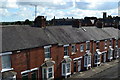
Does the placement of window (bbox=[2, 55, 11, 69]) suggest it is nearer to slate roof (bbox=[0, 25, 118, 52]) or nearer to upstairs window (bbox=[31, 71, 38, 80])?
slate roof (bbox=[0, 25, 118, 52])

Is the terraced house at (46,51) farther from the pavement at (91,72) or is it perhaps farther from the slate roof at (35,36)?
the pavement at (91,72)

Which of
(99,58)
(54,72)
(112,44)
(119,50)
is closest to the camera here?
(54,72)

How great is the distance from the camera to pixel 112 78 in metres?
22.4

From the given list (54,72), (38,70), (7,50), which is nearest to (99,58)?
(54,72)

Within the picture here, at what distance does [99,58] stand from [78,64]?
5.92 m

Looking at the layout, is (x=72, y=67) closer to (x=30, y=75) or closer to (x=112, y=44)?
(x=30, y=75)

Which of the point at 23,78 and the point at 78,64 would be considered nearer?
the point at 23,78

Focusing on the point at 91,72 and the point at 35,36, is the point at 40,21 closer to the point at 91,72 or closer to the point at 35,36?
the point at 35,36

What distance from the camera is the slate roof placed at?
18.0 meters

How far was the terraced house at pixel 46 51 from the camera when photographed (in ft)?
56.9

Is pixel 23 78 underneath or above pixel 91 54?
underneath

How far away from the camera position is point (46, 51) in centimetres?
2075

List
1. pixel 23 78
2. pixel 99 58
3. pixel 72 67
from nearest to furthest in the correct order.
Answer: pixel 23 78
pixel 72 67
pixel 99 58

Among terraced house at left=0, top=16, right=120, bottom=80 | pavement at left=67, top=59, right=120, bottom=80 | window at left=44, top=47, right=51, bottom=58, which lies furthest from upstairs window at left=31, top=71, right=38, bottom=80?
pavement at left=67, top=59, right=120, bottom=80
